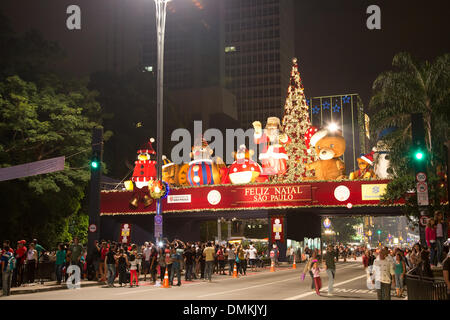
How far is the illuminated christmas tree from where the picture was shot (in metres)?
43.7

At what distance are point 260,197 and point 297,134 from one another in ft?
23.4

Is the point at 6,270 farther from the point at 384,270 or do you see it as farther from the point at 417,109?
the point at 417,109

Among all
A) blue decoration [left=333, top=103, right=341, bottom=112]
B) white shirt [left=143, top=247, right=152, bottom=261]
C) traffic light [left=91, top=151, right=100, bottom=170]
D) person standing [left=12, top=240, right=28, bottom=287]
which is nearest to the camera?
person standing [left=12, top=240, right=28, bottom=287]

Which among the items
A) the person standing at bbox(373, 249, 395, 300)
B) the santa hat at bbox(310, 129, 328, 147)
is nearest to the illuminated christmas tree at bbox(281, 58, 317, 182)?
the santa hat at bbox(310, 129, 328, 147)

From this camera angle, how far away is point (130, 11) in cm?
14150

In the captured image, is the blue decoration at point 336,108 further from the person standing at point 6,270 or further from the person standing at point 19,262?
the person standing at point 6,270

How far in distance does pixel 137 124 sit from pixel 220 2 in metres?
98.4

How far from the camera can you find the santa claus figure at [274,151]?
142 ft

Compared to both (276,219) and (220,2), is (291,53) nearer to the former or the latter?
(220,2)

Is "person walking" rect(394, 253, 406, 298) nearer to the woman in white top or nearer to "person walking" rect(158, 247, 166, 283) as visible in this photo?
"person walking" rect(158, 247, 166, 283)

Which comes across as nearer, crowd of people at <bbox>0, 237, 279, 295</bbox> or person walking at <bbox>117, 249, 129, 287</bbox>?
crowd of people at <bbox>0, 237, 279, 295</bbox>

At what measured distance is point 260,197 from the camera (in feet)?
135

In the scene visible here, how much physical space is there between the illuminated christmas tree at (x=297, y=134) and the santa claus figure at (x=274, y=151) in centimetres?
57

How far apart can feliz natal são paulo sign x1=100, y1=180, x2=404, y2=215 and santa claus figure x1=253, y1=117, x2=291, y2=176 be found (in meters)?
2.89
